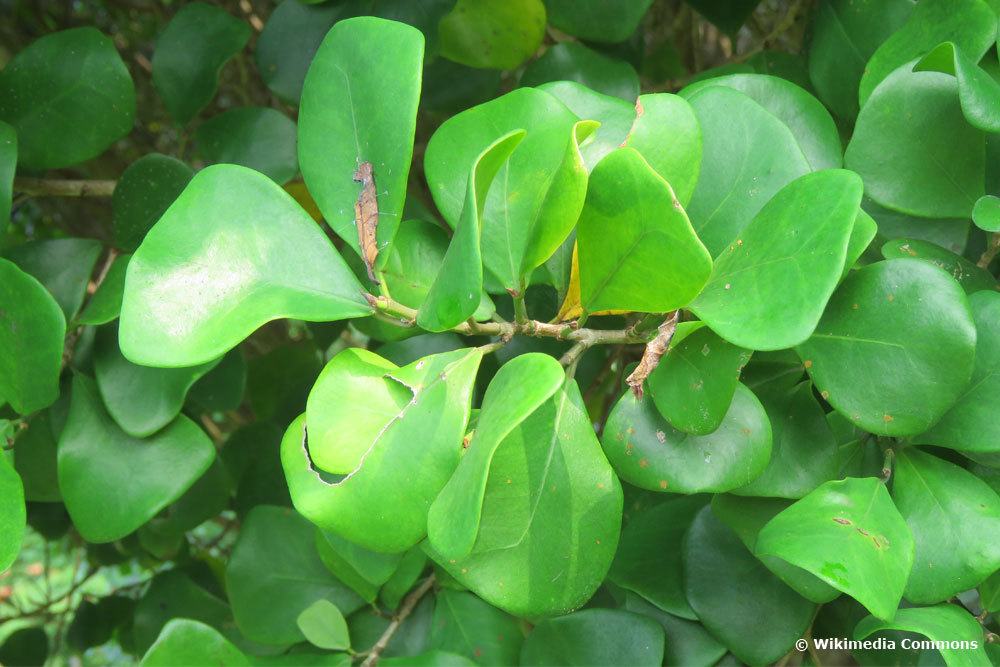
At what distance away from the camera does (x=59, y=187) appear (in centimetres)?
96

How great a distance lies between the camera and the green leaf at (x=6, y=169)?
73 centimetres

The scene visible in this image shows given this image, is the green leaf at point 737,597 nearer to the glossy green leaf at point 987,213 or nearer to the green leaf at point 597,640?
the green leaf at point 597,640

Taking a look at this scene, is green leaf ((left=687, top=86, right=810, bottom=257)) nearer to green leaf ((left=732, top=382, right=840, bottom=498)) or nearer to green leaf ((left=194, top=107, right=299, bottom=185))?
green leaf ((left=732, top=382, right=840, bottom=498))

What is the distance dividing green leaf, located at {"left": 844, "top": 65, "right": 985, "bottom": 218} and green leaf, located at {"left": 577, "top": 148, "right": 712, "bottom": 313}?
246mm

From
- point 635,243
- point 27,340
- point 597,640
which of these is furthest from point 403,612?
point 635,243

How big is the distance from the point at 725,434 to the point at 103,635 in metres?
1.24

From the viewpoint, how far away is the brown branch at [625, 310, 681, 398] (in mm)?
538

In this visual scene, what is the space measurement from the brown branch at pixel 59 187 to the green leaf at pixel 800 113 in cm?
69

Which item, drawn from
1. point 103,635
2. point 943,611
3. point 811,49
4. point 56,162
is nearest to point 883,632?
point 943,611

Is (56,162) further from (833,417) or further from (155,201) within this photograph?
(833,417)

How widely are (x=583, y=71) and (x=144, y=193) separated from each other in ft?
1.54

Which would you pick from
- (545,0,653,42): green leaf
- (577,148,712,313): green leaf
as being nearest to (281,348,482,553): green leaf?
(577,148,712,313): green leaf

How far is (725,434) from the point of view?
563mm

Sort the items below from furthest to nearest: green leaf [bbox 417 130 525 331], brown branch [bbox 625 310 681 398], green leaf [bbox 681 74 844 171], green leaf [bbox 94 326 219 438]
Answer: green leaf [bbox 94 326 219 438] < green leaf [bbox 681 74 844 171] < brown branch [bbox 625 310 681 398] < green leaf [bbox 417 130 525 331]
